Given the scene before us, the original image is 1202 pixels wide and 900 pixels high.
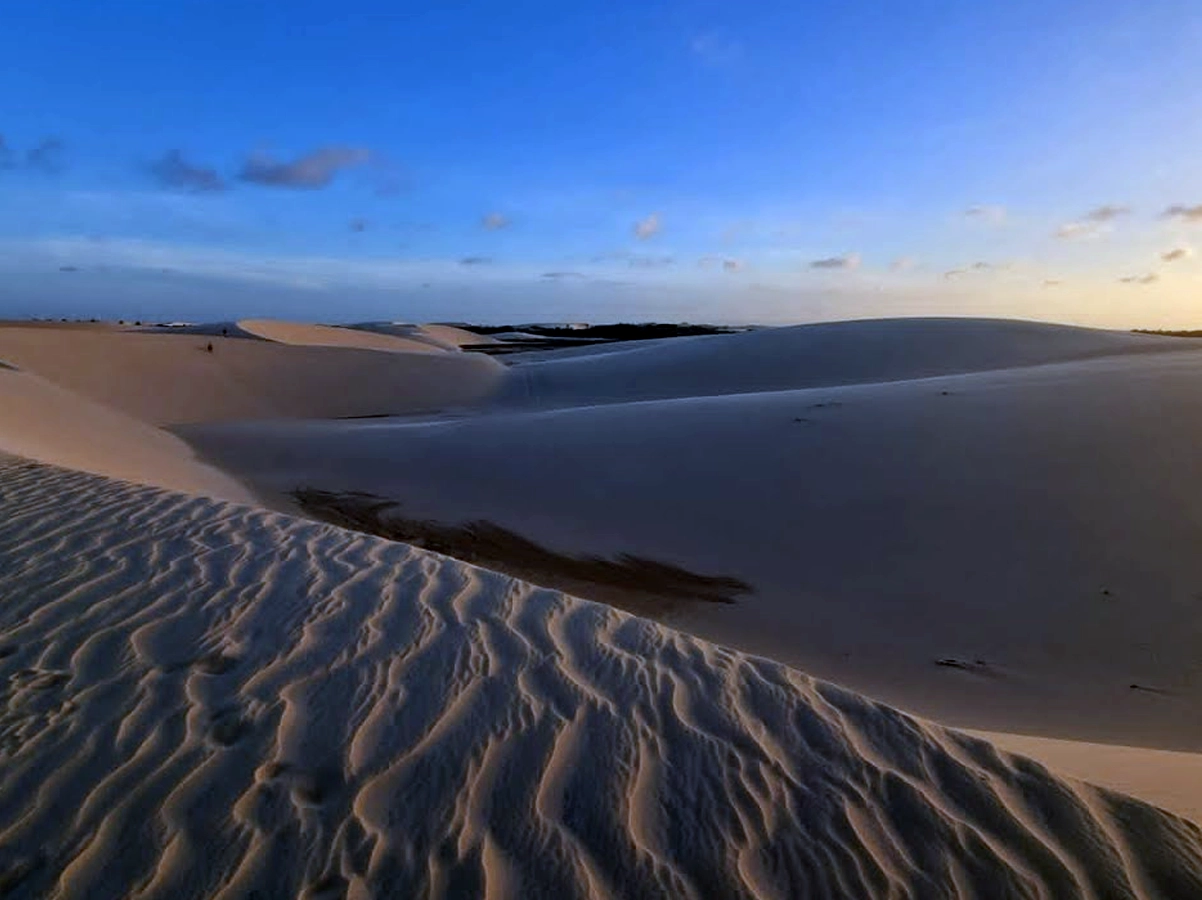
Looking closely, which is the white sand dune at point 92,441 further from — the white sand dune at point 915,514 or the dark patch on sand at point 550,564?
the dark patch on sand at point 550,564

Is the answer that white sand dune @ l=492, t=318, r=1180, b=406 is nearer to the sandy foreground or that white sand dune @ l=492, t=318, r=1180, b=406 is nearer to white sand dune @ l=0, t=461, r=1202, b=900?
the sandy foreground

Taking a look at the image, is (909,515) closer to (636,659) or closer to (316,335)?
(636,659)

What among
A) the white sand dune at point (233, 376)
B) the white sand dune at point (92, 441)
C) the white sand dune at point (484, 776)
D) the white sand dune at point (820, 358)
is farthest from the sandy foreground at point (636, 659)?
the white sand dune at point (820, 358)

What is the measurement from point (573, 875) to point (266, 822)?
89cm

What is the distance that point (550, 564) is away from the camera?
7.31 m

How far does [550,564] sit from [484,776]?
15.8 feet

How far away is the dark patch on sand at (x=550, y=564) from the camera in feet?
21.3

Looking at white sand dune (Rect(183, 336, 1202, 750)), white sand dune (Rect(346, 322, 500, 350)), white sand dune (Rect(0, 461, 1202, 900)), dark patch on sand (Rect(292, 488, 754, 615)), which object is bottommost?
white sand dune (Rect(346, 322, 500, 350))

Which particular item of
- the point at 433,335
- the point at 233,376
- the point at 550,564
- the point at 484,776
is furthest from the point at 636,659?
the point at 433,335

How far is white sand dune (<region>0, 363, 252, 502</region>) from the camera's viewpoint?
30.6 feet

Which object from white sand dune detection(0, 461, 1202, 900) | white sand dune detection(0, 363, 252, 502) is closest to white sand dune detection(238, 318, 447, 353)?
white sand dune detection(0, 363, 252, 502)

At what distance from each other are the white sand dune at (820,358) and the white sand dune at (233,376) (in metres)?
3.13

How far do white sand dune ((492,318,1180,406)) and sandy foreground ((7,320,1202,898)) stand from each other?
Result: 1224 cm

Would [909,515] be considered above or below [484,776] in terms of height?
below
